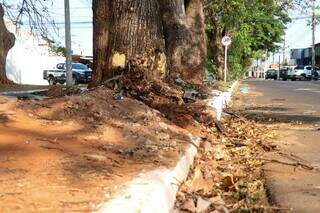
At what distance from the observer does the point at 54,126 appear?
683 cm

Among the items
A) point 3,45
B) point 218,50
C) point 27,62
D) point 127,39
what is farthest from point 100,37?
point 27,62

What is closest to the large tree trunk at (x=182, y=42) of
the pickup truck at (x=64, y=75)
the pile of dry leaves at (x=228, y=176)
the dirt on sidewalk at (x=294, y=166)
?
the dirt on sidewalk at (x=294, y=166)

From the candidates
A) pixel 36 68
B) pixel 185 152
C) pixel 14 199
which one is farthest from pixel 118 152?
pixel 36 68

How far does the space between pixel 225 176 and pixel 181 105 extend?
327cm

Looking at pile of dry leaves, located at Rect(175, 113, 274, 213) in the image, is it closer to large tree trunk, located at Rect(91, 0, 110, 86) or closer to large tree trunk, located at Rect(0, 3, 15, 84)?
large tree trunk, located at Rect(91, 0, 110, 86)

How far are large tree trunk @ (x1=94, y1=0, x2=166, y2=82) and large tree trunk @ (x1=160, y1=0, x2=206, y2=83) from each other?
16.4ft

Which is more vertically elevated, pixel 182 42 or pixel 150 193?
pixel 182 42

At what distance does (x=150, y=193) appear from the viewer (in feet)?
14.5

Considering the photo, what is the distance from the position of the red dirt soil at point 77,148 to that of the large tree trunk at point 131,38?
122 centimetres

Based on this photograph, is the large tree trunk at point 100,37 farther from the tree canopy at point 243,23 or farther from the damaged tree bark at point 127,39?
the tree canopy at point 243,23

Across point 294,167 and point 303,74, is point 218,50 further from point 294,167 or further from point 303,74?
point 294,167

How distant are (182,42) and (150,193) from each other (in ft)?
40.8

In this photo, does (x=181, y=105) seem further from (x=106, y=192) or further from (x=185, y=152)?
(x=106, y=192)

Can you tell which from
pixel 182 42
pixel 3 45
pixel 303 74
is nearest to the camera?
A: pixel 182 42
